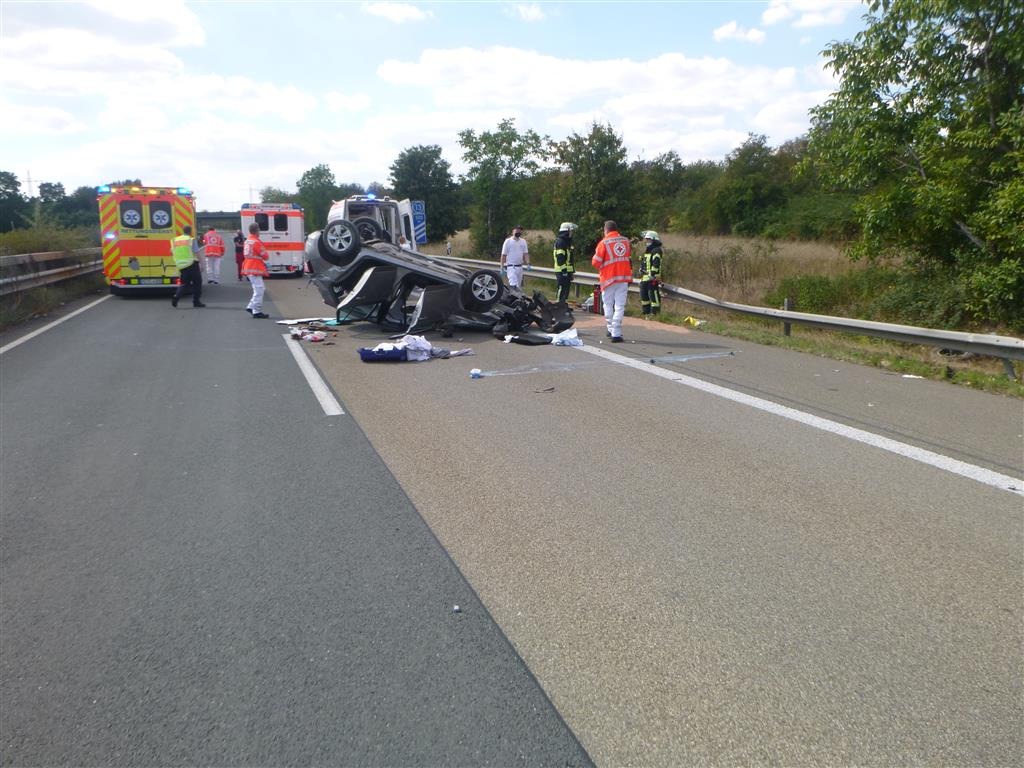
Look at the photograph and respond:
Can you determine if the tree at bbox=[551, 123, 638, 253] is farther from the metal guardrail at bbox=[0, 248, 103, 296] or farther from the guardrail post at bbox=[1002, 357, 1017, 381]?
the guardrail post at bbox=[1002, 357, 1017, 381]

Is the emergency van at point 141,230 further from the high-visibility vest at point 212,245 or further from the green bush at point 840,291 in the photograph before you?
the green bush at point 840,291

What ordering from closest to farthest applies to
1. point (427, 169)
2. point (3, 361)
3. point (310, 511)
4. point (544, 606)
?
point (544, 606)
point (310, 511)
point (3, 361)
point (427, 169)

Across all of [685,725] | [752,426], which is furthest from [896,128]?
[685,725]

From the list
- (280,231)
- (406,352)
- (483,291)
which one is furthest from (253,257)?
(280,231)

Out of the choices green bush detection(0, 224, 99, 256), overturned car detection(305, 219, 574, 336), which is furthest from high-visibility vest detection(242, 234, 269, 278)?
green bush detection(0, 224, 99, 256)

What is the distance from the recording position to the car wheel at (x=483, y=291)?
44.2 ft

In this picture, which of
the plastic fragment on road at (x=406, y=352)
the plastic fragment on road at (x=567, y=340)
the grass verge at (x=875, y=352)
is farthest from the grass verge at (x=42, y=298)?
the grass verge at (x=875, y=352)

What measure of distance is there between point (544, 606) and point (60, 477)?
413cm

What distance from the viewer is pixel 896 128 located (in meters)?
14.4

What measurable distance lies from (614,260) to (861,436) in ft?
21.4

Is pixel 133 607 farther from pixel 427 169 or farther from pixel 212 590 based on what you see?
pixel 427 169

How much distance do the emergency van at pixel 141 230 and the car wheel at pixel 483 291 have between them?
10496 mm

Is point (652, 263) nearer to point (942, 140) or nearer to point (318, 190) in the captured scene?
point (942, 140)

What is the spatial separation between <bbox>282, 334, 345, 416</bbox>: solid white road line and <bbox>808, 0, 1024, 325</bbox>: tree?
9759 mm
